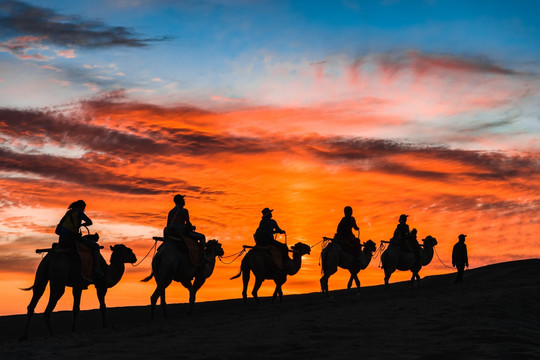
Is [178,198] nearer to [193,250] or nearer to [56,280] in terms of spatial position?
[193,250]

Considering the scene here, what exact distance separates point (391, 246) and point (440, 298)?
6.71 m

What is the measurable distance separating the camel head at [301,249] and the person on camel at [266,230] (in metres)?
1.77

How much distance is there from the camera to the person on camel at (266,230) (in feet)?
79.6

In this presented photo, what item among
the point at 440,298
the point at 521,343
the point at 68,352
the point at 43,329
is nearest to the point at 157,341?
the point at 68,352

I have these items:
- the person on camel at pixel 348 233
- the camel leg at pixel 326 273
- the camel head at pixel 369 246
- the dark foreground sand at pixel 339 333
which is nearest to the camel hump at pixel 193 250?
the dark foreground sand at pixel 339 333

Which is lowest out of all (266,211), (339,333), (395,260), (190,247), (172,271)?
(339,333)

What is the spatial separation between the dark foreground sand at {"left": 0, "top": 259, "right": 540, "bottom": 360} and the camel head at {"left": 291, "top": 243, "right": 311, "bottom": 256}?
124 inches

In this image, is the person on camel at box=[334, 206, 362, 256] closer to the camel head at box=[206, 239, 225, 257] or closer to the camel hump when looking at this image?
the camel head at box=[206, 239, 225, 257]

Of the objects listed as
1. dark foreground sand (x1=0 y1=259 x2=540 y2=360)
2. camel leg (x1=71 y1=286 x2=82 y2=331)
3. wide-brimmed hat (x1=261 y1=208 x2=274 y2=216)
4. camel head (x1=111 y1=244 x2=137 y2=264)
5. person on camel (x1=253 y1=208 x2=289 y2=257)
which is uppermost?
wide-brimmed hat (x1=261 y1=208 x2=274 y2=216)

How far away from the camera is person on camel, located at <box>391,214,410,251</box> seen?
29.2 m

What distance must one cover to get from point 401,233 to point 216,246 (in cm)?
846

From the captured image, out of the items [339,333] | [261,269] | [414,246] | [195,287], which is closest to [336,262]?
[261,269]

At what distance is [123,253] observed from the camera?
71.8 feet

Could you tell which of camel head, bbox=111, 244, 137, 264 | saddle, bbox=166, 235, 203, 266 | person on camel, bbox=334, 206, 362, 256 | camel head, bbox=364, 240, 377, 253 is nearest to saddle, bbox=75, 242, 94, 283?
camel head, bbox=111, 244, 137, 264
